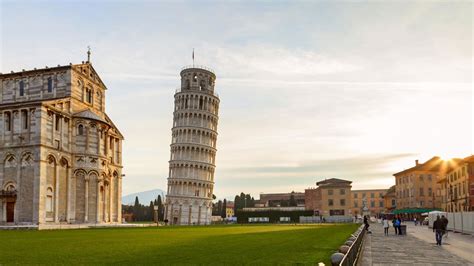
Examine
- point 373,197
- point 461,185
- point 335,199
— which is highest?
point 461,185

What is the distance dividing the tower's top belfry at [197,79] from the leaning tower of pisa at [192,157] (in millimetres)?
270

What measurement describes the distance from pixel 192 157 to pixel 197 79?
18168 mm

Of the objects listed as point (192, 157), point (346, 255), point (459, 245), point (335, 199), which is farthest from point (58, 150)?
point (335, 199)

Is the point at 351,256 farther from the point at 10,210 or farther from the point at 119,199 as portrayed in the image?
the point at 119,199

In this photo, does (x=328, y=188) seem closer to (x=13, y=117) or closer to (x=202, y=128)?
(x=202, y=128)

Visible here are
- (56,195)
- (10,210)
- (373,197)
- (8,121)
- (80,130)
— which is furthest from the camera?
(373,197)

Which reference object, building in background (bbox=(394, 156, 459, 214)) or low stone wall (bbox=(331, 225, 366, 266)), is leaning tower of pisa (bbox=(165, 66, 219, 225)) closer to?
building in background (bbox=(394, 156, 459, 214))

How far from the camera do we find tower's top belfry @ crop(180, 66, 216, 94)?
353 ft

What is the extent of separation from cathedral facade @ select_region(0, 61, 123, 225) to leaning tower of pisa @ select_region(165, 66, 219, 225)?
36.3 meters

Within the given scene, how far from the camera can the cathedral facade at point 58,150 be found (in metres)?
50.1

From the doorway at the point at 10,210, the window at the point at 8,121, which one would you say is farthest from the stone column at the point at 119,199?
the window at the point at 8,121

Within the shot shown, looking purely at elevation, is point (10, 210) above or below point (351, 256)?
below

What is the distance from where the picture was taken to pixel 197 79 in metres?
108

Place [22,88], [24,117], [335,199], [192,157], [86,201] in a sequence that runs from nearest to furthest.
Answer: [24,117], [86,201], [22,88], [192,157], [335,199]
